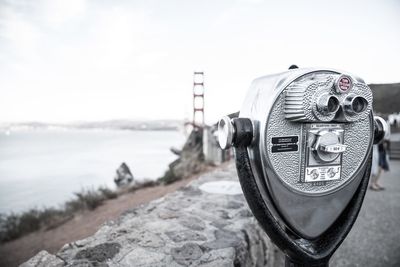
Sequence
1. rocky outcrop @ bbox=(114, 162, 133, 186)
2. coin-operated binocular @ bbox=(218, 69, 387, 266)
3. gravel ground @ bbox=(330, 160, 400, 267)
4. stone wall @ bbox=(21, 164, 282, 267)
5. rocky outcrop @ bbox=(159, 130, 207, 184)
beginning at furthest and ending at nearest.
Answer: rocky outcrop @ bbox=(114, 162, 133, 186) → rocky outcrop @ bbox=(159, 130, 207, 184) → gravel ground @ bbox=(330, 160, 400, 267) → stone wall @ bbox=(21, 164, 282, 267) → coin-operated binocular @ bbox=(218, 69, 387, 266)

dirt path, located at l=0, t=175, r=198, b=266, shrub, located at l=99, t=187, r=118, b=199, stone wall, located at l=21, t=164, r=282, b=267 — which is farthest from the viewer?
shrub, located at l=99, t=187, r=118, b=199

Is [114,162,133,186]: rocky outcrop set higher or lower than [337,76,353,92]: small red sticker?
lower

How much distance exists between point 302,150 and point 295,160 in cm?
4

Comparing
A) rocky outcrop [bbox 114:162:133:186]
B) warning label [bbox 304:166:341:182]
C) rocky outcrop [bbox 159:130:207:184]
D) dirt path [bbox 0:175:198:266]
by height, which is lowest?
rocky outcrop [bbox 114:162:133:186]

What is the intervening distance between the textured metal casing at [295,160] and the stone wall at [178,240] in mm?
640

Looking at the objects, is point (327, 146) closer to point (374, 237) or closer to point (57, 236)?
point (374, 237)

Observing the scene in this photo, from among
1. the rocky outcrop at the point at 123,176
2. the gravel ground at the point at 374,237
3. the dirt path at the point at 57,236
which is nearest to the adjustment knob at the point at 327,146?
the gravel ground at the point at 374,237

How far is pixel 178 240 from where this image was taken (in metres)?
1.84

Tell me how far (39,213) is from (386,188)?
6782mm

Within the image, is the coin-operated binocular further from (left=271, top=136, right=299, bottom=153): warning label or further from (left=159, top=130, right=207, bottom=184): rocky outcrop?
(left=159, top=130, right=207, bottom=184): rocky outcrop

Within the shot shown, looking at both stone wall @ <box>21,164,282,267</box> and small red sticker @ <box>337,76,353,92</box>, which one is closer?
small red sticker @ <box>337,76,353,92</box>

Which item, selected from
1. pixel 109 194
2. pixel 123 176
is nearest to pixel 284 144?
pixel 109 194

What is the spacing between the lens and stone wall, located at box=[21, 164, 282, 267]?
5.25 ft

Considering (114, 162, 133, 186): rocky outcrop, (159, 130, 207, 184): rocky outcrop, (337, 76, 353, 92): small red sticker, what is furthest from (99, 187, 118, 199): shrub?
(337, 76, 353, 92): small red sticker
